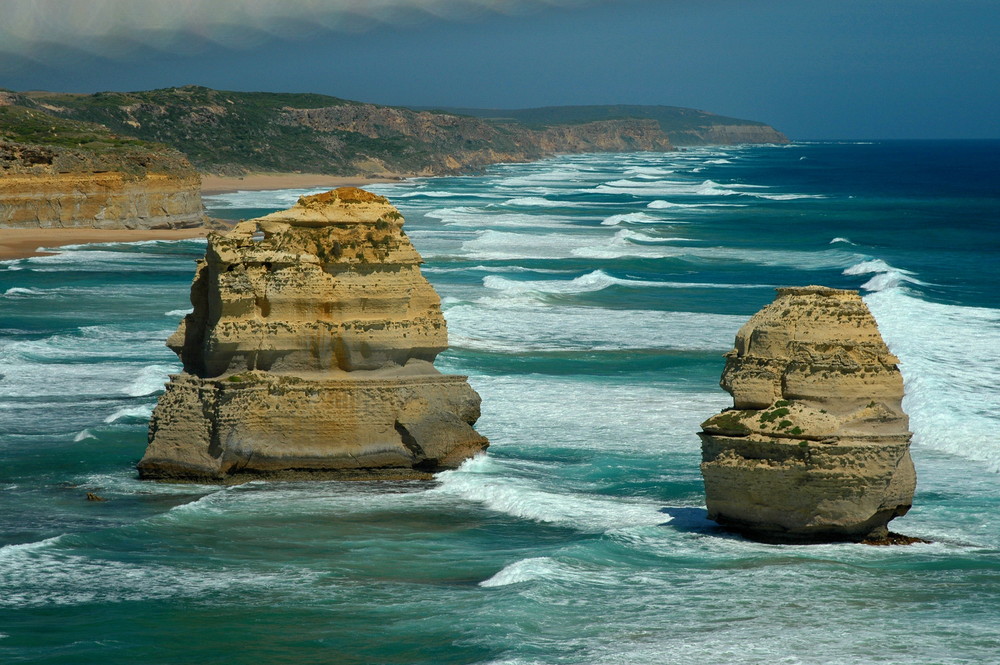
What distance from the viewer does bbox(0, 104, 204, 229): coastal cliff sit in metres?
59.9

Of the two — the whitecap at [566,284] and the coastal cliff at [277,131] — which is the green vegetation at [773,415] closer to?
the whitecap at [566,284]

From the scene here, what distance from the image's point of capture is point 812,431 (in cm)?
1427

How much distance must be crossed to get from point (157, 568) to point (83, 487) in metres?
3.98

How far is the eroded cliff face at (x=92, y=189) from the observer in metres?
59.8

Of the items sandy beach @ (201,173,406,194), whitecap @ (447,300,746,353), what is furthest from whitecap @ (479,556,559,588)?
sandy beach @ (201,173,406,194)

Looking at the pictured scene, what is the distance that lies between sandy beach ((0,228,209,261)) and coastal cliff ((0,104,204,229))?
1078 millimetres

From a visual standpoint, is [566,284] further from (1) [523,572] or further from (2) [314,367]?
(1) [523,572]

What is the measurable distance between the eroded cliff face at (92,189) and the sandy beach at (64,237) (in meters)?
1.04

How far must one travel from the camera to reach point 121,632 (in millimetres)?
12711

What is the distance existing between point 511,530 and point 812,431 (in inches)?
151

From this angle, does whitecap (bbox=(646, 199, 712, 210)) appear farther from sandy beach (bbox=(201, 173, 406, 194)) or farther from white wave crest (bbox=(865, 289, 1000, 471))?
white wave crest (bbox=(865, 289, 1000, 471))

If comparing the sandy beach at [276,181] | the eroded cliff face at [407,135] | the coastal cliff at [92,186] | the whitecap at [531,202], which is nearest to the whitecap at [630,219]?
the whitecap at [531,202]

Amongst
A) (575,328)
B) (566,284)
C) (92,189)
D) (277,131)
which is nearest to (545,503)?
(575,328)

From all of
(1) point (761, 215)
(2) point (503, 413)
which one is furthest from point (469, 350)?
(1) point (761, 215)
